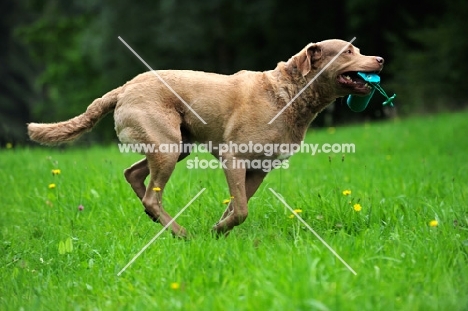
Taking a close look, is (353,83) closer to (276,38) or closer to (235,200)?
(235,200)

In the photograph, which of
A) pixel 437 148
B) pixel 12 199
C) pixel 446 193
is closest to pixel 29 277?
pixel 12 199

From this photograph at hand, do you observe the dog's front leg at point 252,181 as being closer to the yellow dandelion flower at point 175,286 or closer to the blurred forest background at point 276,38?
the yellow dandelion flower at point 175,286

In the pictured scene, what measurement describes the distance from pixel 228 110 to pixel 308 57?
85 centimetres

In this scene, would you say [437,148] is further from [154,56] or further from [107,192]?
[154,56]

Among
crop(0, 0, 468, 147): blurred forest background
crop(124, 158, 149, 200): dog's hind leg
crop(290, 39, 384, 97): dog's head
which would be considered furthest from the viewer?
crop(0, 0, 468, 147): blurred forest background

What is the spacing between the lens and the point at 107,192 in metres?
7.41

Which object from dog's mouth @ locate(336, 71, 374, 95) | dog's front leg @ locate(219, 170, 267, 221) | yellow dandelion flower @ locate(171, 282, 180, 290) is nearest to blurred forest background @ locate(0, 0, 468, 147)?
dog's mouth @ locate(336, 71, 374, 95)

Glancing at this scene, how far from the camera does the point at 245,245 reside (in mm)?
5023

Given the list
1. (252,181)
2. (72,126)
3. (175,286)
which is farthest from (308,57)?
(175,286)

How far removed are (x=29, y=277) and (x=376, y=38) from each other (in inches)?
886

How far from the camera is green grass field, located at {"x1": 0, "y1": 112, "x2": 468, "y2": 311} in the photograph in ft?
13.6

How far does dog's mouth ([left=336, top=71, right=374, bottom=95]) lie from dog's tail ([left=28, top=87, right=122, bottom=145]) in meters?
2.00

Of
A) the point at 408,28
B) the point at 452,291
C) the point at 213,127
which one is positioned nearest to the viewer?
the point at 452,291

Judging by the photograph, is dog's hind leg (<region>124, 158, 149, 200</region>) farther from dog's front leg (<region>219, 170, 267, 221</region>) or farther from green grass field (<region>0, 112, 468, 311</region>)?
dog's front leg (<region>219, 170, 267, 221</region>)
